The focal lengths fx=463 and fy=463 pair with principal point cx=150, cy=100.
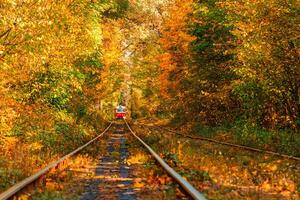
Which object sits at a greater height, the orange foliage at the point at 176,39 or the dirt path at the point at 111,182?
the orange foliage at the point at 176,39

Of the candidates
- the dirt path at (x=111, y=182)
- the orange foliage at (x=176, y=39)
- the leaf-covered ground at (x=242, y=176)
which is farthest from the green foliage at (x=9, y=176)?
the orange foliage at (x=176, y=39)

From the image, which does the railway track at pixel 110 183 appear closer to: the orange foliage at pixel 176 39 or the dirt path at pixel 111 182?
the dirt path at pixel 111 182

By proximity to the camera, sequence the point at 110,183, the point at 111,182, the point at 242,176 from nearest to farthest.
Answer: the point at 110,183
the point at 111,182
the point at 242,176

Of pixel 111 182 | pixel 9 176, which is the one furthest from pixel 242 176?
pixel 9 176

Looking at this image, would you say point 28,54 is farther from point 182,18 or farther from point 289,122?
point 182,18

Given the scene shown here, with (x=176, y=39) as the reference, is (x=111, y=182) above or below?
below

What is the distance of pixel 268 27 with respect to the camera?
18125mm

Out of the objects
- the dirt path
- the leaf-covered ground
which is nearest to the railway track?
the dirt path

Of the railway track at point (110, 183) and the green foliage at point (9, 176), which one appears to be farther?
the green foliage at point (9, 176)

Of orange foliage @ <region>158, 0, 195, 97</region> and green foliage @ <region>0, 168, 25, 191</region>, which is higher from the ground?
orange foliage @ <region>158, 0, 195, 97</region>

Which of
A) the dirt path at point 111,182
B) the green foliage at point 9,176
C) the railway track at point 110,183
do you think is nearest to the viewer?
the railway track at point 110,183

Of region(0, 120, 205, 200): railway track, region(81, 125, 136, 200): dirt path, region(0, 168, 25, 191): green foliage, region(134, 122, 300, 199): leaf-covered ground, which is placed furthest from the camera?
region(0, 168, 25, 191): green foliage

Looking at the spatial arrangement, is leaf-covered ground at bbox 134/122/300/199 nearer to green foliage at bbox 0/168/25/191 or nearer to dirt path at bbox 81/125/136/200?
dirt path at bbox 81/125/136/200

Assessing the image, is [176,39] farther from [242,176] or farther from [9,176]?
[9,176]
